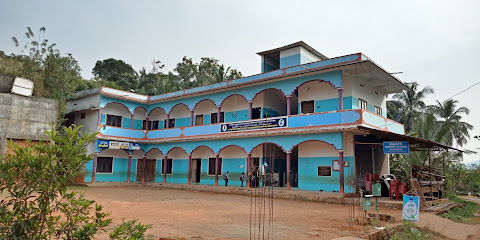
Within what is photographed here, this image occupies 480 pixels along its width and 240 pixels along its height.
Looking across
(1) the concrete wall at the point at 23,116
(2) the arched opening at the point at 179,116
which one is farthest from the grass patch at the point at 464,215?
(1) the concrete wall at the point at 23,116

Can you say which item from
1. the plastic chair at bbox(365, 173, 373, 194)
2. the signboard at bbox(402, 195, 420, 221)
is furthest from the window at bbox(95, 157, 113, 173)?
the signboard at bbox(402, 195, 420, 221)

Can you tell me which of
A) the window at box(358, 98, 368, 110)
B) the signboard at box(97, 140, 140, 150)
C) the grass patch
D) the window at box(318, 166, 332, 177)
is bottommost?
the grass patch

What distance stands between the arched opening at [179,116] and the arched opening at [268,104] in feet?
18.8

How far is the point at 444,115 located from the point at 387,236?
30682 millimetres

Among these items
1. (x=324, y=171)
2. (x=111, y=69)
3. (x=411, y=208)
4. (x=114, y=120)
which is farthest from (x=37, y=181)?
(x=111, y=69)

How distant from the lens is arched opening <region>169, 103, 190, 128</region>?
2311 centimetres

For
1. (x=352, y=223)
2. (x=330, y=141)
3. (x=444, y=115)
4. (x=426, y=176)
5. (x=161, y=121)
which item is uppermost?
(x=444, y=115)

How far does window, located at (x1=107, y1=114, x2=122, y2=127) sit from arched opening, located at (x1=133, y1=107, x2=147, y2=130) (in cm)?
118

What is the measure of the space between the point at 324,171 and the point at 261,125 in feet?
12.9

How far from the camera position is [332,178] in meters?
15.4

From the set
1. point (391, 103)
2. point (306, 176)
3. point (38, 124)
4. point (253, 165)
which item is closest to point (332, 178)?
point (306, 176)

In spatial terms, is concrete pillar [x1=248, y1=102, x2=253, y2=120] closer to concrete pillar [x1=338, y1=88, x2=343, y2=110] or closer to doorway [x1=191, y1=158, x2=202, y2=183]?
concrete pillar [x1=338, y1=88, x2=343, y2=110]

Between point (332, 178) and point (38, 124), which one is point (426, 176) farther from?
point (38, 124)

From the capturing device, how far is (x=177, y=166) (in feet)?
74.6
